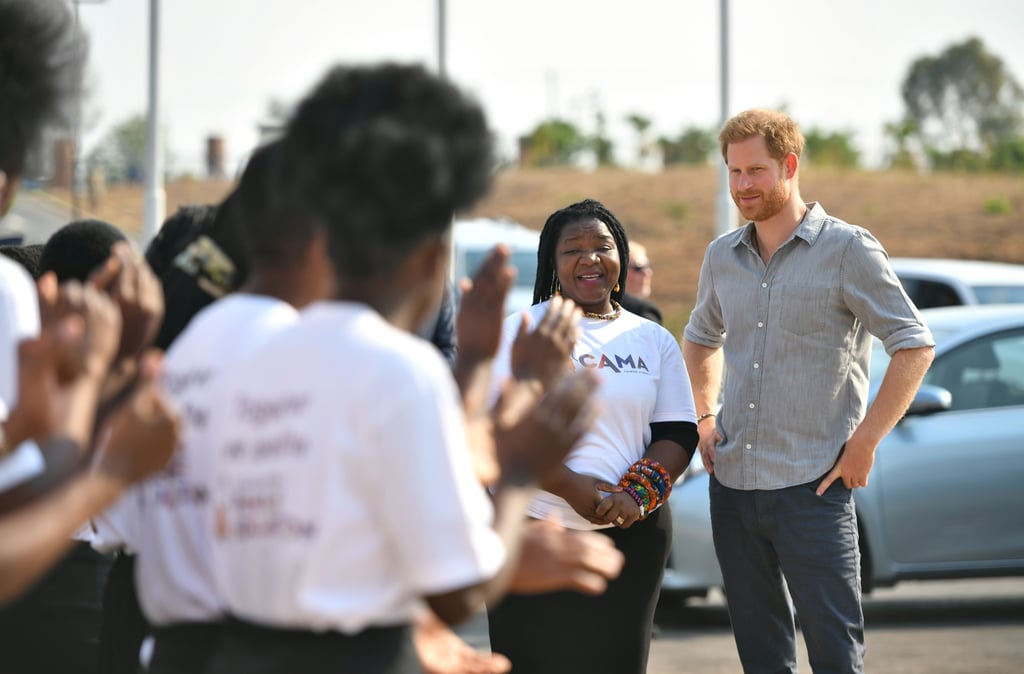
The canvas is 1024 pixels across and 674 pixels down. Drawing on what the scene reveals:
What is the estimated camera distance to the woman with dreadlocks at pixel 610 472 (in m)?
4.75

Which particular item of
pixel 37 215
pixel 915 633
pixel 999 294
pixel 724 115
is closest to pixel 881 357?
pixel 915 633

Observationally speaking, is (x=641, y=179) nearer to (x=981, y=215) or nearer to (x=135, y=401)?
(x=981, y=215)

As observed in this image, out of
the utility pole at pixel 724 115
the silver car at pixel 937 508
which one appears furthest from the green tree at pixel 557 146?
the silver car at pixel 937 508

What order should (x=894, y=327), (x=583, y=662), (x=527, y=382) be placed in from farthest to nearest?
1. (x=894, y=327)
2. (x=583, y=662)
3. (x=527, y=382)

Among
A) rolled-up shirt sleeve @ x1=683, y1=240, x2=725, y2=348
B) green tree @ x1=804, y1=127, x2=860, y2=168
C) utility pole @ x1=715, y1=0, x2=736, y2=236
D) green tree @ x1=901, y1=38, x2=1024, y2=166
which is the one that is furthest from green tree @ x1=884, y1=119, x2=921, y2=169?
rolled-up shirt sleeve @ x1=683, y1=240, x2=725, y2=348

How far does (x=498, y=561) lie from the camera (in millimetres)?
2518

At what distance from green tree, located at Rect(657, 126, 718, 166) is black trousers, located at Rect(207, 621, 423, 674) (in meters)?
45.4

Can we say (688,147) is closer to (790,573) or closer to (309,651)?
(790,573)

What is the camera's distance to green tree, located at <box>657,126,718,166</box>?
1879 inches

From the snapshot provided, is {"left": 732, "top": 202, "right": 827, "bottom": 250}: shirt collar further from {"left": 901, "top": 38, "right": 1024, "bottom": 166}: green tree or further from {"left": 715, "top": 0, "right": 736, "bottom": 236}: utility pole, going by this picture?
{"left": 901, "top": 38, "right": 1024, "bottom": 166}: green tree

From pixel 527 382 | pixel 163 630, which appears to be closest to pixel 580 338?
pixel 527 382

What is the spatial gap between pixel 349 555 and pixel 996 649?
631 centimetres

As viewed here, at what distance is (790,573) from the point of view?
17.1ft

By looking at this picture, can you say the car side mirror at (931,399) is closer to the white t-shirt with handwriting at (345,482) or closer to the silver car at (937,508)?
the silver car at (937,508)
